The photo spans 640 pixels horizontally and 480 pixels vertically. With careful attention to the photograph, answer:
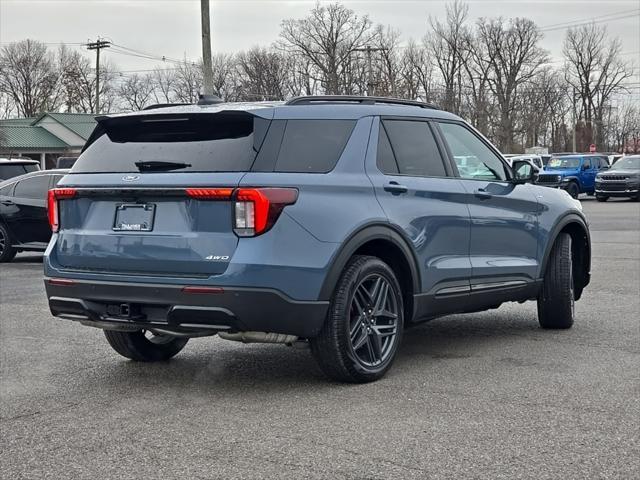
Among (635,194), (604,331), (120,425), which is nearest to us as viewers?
(120,425)

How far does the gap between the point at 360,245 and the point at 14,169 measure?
17337 millimetres

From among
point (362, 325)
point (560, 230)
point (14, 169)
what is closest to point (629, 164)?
point (14, 169)

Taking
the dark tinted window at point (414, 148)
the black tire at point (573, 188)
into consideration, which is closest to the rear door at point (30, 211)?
the dark tinted window at point (414, 148)

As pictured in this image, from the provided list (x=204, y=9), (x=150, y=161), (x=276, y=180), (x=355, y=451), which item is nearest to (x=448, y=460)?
(x=355, y=451)

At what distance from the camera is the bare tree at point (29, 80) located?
93375 millimetres

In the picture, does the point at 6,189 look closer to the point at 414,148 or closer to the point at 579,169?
the point at 414,148

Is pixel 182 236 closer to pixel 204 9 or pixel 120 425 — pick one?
pixel 120 425

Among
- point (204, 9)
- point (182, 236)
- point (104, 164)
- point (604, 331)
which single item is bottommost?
point (604, 331)

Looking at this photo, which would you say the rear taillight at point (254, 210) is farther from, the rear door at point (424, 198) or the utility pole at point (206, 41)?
the utility pole at point (206, 41)

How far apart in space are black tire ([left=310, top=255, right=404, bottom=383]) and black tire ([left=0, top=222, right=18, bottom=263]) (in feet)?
37.7

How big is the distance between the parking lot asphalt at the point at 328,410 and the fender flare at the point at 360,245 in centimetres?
63

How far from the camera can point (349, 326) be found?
19.9ft

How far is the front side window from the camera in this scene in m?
7.37

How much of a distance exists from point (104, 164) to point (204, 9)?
19956mm
